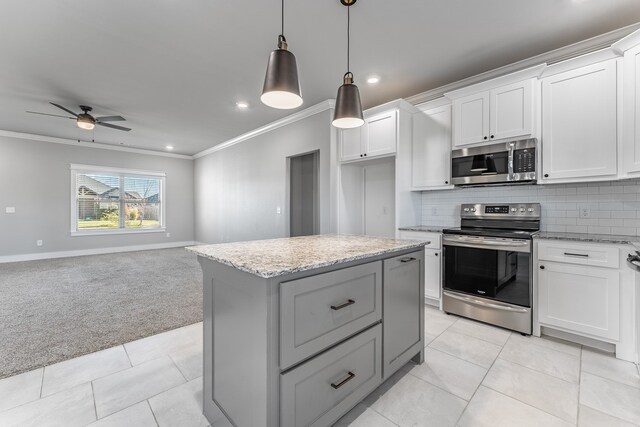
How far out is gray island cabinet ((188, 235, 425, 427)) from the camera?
118 cm

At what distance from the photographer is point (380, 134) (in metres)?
3.64

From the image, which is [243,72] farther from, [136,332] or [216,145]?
[216,145]

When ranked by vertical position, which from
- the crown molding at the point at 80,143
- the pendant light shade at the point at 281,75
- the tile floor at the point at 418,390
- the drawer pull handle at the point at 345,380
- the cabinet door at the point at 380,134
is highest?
the crown molding at the point at 80,143

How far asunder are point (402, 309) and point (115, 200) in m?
8.00

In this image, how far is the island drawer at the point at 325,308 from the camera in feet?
3.95

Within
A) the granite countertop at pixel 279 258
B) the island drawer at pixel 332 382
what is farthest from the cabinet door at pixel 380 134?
the island drawer at pixel 332 382

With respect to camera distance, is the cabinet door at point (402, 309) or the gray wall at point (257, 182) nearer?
the cabinet door at point (402, 309)

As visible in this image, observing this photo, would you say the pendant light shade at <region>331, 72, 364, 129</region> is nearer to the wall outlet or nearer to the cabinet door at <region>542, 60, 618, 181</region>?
the cabinet door at <region>542, 60, 618, 181</region>

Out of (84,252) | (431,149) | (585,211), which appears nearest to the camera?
(585,211)

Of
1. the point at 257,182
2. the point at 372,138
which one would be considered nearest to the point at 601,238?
the point at 372,138

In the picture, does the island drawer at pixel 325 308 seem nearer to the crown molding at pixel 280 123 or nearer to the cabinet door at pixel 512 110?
the cabinet door at pixel 512 110

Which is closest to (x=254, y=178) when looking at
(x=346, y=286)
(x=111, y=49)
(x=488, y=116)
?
(x=111, y=49)

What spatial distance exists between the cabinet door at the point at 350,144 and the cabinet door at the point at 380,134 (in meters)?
0.10

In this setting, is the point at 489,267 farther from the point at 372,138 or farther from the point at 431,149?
the point at 372,138
